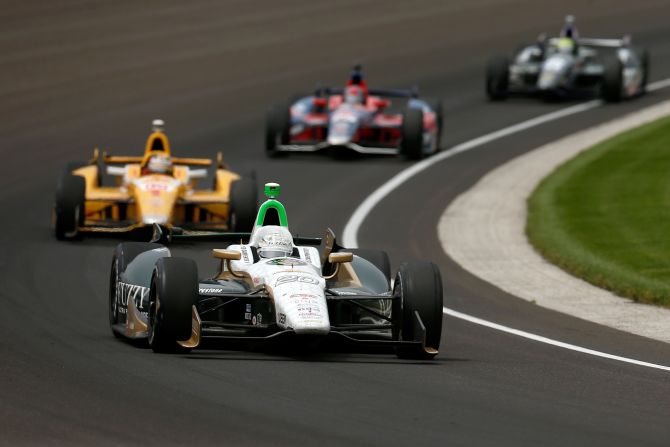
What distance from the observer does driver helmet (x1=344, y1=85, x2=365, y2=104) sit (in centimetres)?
3281

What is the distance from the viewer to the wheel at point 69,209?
24.0 metres

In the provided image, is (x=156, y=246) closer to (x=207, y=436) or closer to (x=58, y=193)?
(x=207, y=436)

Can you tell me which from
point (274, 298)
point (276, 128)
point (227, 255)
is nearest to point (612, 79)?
point (276, 128)

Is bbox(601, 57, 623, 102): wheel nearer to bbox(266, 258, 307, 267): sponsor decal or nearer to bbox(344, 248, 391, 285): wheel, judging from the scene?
bbox(344, 248, 391, 285): wheel

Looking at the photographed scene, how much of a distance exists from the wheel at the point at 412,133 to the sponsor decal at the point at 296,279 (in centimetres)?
1716

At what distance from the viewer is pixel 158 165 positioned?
81.9ft

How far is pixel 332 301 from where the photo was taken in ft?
51.9

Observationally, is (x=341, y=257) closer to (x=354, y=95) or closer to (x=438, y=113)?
(x=354, y=95)

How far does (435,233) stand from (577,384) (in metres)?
11.3

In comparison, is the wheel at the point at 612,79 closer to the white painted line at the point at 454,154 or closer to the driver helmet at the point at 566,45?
the white painted line at the point at 454,154

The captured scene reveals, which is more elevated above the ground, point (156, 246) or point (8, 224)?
point (156, 246)

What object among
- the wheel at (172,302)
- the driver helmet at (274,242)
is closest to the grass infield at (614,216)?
the driver helmet at (274,242)

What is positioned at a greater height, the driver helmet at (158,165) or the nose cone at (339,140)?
the driver helmet at (158,165)

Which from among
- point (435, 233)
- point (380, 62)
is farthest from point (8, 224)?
point (380, 62)
